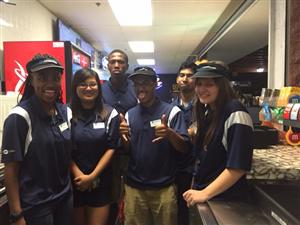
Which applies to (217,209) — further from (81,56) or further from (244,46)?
(244,46)

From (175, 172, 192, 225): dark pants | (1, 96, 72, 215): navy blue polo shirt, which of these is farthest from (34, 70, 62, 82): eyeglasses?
(175, 172, 192, 225): dark pants

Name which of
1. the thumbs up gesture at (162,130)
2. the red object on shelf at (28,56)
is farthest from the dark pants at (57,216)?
the red object on shelf at (28,56)

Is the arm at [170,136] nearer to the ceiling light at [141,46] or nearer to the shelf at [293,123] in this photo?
the shelf at [293,123]

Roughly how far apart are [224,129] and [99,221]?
1.18 meters

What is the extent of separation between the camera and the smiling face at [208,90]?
1.55 m

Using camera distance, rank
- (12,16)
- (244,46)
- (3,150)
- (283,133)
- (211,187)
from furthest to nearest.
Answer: (244,46) < (12,16) < (283,133) < (3,150) < (211,187)

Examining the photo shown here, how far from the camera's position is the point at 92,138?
2.10 metres

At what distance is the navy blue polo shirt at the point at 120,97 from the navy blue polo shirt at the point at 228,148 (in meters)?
1.10

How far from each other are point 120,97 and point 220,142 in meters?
1.36

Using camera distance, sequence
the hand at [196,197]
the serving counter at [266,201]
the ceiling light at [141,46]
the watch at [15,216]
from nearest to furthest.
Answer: the serving counter at [266,201] → the hand at [196,197] → the watch at [15,216] → the ceiling light at [141,46]

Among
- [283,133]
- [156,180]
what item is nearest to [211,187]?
[156,180]

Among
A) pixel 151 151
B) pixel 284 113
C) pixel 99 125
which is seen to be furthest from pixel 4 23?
pixel 284 113

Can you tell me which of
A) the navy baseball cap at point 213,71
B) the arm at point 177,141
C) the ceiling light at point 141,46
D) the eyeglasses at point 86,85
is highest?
the ceiling light at point 141,46

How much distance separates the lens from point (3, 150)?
5.22 feet
